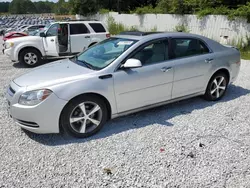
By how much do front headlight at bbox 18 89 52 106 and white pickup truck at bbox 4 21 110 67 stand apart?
5.65m

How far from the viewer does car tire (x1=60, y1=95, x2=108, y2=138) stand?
3207 mm

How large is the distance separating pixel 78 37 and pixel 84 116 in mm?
6123

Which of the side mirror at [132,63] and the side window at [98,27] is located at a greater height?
the side window at [98,27]

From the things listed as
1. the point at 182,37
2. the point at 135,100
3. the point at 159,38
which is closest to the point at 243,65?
the point at 182,37

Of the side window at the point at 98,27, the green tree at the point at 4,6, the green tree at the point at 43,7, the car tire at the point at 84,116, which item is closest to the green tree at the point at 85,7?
the side window at the point at 98,27

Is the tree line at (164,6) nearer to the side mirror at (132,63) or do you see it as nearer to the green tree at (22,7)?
the side mirror at (132,63)

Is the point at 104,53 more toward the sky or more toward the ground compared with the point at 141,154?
more toward the sky

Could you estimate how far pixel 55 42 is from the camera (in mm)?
8266

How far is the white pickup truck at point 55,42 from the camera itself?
8133 mm

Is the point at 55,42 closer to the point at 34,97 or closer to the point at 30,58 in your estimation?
the point at 30,58

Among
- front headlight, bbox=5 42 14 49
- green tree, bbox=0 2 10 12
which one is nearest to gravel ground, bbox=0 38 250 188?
front headlight, bbox=5 42 14 49

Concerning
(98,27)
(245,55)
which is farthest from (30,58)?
(245,55)

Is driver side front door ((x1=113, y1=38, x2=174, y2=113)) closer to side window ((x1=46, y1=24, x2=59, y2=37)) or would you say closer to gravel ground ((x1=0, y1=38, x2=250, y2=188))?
gravel ground ((x1=0, y1=38, x2=250, y2=188))

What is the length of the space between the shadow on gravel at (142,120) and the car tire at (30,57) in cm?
550
